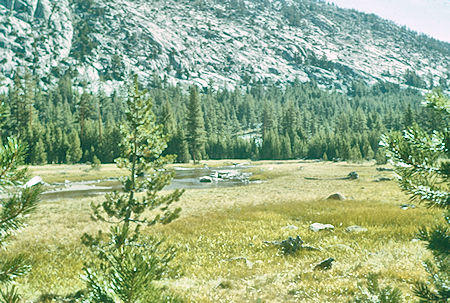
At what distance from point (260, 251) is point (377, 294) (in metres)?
10.6

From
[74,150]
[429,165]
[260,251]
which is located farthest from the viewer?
[74,150]

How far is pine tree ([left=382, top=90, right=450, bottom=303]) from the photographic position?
1836mm

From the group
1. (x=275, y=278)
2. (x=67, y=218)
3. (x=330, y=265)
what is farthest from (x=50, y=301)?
(x=67, y=218)

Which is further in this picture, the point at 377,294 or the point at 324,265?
the point at 324,265

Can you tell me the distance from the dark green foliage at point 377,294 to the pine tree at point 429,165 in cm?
16

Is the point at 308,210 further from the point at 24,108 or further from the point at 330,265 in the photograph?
the point at 24,108

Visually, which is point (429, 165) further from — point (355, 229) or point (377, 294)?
point (355, 229)

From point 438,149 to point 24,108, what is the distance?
101 m

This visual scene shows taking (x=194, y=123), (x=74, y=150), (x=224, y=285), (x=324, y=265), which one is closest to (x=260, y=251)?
(x=324, y=265)

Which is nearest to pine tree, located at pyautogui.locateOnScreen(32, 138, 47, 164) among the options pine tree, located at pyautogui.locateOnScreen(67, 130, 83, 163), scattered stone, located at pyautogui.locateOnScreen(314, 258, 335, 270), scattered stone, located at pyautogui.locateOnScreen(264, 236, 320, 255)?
pine tree, located at pyautogui.locateOnScreen(67, 130, 83, 163)

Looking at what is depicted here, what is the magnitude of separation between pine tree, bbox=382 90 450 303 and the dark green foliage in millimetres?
158

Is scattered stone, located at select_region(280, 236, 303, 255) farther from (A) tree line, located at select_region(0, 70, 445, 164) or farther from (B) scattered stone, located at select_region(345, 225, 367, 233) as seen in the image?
(A) tree line, located at select_region(0, 70, 445, 164)

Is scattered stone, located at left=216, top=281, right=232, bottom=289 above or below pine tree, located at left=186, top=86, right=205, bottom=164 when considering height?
below

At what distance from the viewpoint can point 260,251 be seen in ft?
39.4
